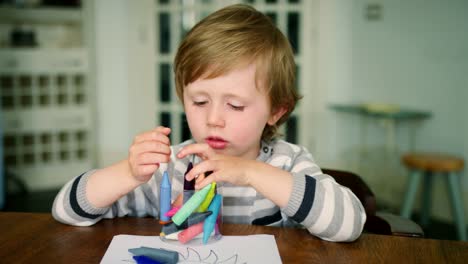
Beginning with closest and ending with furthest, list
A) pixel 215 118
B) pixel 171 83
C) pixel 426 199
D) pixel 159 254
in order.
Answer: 1. pixel 159 254
2. pixel 215 118
3. pixel 426 199
4. pixel 171 83

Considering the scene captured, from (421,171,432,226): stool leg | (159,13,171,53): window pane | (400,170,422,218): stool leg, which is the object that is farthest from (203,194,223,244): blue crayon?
(159,13,171,53): window pane

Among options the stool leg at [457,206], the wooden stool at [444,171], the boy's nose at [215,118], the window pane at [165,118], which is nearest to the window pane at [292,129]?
the window pane at [165,118]

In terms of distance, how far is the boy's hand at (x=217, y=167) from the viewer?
0.79m

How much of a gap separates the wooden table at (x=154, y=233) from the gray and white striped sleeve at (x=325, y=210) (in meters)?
0.02

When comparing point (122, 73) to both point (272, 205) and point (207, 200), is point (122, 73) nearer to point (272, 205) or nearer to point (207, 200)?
point (272, 205)

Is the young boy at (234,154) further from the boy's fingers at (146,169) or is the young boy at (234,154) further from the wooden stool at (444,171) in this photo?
the wooden stool at (444,171)

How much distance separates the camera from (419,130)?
343 centimetres

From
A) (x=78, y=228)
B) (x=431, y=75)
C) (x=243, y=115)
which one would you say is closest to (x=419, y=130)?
(x=431, y=75)

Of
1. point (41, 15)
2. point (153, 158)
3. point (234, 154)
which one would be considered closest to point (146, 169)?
point (153, 158)

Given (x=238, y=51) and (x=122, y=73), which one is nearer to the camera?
(x=238, y=51)

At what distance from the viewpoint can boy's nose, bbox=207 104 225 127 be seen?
93cm

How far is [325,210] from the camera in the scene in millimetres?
879

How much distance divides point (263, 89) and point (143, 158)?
0.98ft

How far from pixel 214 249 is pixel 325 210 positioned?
0.22 meters
